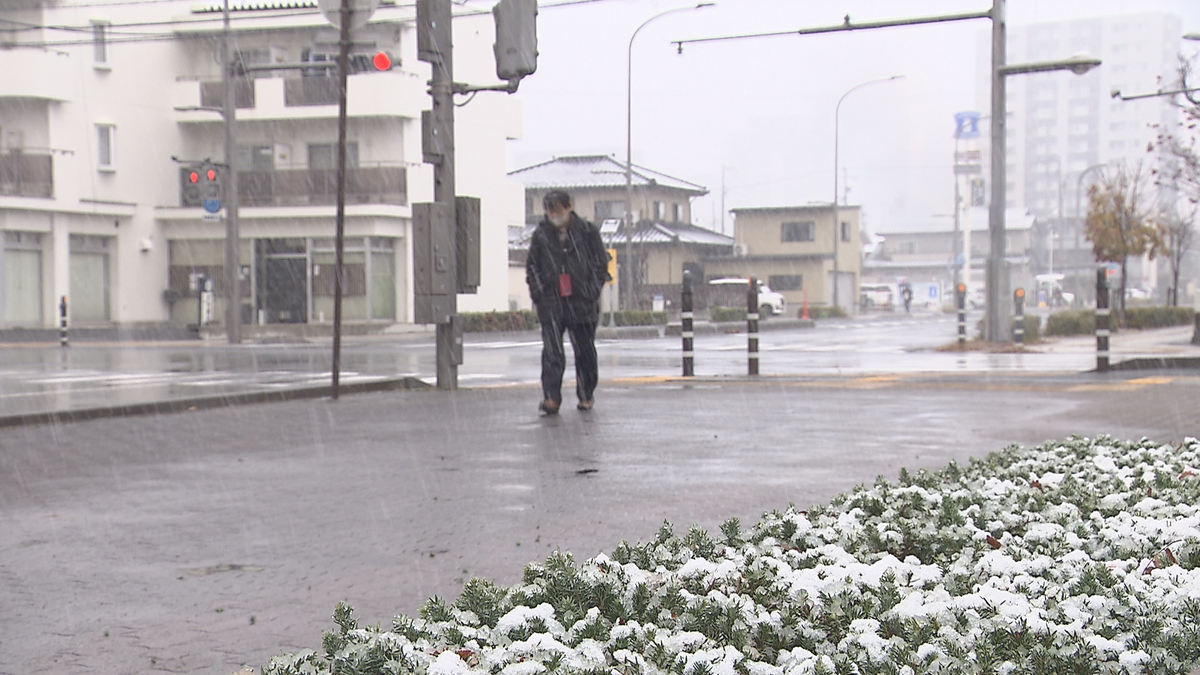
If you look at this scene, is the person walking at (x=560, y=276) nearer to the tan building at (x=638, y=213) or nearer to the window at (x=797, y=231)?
the tan building at (x=638, y=213)

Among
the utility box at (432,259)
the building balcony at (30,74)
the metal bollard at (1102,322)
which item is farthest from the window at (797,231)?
the utility box at (432,259)

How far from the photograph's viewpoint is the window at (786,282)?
233 ft

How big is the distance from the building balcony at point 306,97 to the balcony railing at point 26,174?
4465mm

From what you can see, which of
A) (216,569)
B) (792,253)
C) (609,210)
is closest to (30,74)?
(609,210)

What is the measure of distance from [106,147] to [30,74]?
3.71 metres

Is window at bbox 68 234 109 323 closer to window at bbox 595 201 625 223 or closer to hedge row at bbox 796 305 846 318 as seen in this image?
window at bbox 595 201 625 223

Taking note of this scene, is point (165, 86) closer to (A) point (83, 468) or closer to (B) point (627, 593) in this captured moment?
(A) point (83, 468)

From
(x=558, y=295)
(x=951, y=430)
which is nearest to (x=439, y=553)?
(x=951, y=430)

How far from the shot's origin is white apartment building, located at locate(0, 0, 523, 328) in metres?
38.0

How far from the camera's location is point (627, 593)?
331cm

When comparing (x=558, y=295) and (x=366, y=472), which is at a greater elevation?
(x=558, y=295)

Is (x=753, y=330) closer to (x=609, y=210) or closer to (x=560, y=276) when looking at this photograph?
(x=560, y=276)

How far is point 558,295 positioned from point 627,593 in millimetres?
7054

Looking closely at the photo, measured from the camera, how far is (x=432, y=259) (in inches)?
488
